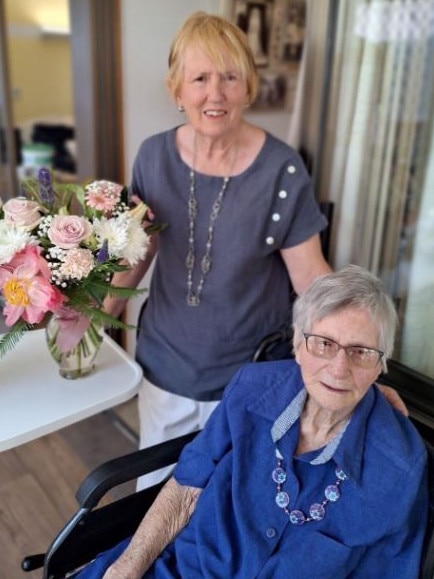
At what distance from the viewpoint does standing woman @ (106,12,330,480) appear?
4.33 feet

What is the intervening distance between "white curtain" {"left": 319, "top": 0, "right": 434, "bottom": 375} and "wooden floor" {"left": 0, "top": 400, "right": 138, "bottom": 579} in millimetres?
1190

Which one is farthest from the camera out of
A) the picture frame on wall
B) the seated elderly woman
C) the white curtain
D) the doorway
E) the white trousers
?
the picture frame on wall

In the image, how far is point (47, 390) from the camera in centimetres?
137

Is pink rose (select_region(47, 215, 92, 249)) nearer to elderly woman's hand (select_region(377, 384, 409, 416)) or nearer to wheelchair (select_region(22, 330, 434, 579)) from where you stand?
wheelchair (select_region(22, 330, 434, 579))

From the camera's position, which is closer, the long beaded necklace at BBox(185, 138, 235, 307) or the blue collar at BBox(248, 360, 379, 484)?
the blue collar at BBox(248, 360, 379, 484)

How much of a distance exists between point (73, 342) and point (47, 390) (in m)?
0.15

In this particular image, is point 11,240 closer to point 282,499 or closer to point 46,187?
point 46,187

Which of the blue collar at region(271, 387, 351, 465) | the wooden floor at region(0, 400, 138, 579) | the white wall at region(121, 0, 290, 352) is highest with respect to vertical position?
the white wall at region(121, 0, 290, 352)

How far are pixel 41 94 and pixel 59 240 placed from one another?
658 cm

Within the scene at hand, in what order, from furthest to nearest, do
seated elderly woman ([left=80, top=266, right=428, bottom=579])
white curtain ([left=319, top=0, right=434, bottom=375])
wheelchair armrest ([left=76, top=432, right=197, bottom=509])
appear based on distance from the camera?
white curtain ([left=319, top=0, right=434, bottom=375]) → wheelchair armrest ([left=76, top=432, right=197, bottom=509]) → seated elderly woman ([left=80, top=266, right=428, bottom=579])

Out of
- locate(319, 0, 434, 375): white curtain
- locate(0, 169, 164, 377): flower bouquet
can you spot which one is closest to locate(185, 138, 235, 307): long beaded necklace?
locate(0, 169, 164, 377): flower bouquet

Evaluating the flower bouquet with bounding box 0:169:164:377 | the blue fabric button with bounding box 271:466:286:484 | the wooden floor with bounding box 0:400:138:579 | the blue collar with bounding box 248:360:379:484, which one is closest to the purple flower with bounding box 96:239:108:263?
the flower bouquet with bounding box 0:169:164:377

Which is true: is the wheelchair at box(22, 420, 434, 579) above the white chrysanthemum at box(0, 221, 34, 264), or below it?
below

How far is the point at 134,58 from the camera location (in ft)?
7.26
